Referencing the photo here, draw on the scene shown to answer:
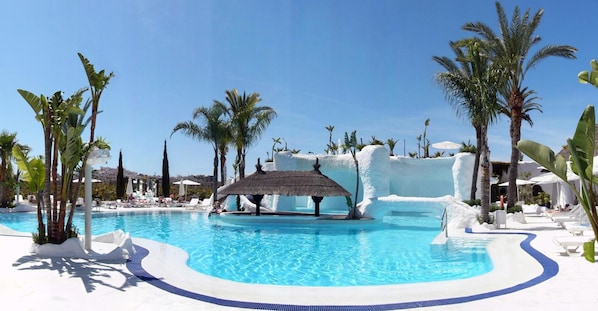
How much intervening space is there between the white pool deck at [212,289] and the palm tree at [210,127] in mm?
20167

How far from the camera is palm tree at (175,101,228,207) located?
28.4 meters

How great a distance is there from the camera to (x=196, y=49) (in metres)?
15.2

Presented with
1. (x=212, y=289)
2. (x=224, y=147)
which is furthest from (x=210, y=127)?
(x=212, y=289)

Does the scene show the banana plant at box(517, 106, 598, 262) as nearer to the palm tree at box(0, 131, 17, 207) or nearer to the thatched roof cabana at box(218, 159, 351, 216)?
the thatched roof cabana at box(218, 159, 351, 216)

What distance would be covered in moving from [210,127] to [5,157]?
12058 mm

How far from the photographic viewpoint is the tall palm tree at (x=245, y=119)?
28359mm

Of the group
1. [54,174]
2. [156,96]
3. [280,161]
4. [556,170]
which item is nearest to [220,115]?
[280,161]

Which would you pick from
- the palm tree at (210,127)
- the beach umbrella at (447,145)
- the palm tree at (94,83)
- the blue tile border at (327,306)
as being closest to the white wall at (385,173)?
the beach umbrella at (447,145)

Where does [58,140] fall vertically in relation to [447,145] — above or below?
below

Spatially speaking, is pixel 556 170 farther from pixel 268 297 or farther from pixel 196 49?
pixel 196 49

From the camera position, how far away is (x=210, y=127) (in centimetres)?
2856

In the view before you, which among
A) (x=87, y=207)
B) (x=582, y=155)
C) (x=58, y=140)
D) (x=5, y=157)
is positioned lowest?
(x=87, y=207)

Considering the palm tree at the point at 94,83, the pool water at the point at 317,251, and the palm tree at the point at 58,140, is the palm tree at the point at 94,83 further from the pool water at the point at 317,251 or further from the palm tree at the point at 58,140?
the pool water at the point at 317,251

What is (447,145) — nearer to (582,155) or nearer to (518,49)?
(518,49)
